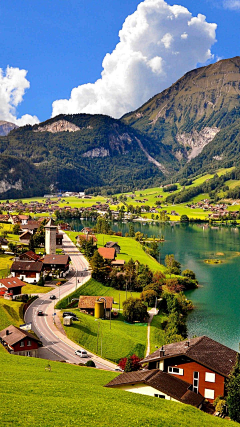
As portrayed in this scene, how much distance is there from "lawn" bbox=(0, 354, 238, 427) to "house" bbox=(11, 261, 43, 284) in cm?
3592

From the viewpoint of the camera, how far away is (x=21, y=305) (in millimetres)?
40938

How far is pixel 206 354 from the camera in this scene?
22.5 m

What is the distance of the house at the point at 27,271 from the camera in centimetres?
5437

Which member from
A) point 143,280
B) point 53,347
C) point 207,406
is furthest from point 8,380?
point 143,280

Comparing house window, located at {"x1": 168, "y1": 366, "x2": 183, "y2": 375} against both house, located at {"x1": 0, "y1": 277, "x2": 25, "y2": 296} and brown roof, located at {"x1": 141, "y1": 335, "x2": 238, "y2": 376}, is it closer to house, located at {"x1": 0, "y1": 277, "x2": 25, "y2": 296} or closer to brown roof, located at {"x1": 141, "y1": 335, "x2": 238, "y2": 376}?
brown roof, located at {"x1": 141, "y1": 335, "x2": 238, "y2": 376}

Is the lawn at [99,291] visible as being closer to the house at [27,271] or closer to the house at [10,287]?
the house at [10,287]

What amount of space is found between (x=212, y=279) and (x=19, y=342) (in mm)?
47459

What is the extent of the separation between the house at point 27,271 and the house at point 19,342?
2505 cm

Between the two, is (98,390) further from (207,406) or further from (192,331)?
(192,331)

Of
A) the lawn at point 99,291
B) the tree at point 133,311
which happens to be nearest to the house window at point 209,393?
the tree at point 133,311

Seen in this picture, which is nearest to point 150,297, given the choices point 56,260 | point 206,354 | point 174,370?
point 56,260

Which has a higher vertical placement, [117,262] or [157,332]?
[117,262]

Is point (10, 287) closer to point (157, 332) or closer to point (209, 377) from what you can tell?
point (157, 332)

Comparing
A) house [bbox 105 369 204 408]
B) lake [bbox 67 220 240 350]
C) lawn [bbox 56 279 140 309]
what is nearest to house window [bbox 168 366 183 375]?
house [bbox 105 369 204 408]
